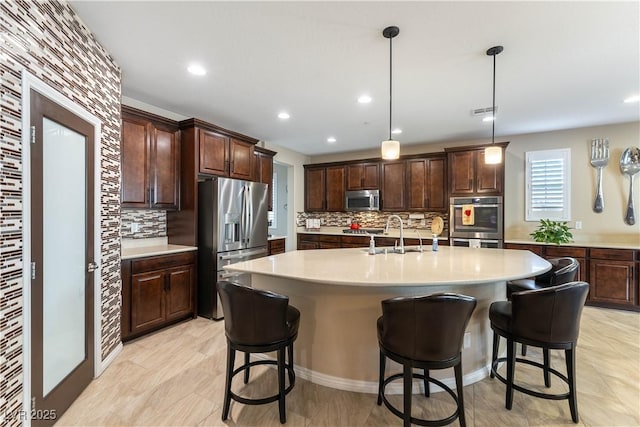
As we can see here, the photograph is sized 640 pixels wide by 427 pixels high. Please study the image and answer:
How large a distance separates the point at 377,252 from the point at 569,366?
5.22ft

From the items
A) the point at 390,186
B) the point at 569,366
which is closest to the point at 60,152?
the point at 569,366

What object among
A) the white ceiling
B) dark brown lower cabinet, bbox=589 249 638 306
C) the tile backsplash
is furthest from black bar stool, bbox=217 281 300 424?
dark brown lower cabinet, bbox=589 249 638 306

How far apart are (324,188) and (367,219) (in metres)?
1.12

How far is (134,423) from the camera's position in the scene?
5.92 feet

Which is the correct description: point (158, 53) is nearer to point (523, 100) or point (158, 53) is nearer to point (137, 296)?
point (137, 296)

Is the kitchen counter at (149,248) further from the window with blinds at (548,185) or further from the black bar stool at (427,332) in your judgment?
the window with blinds at (548,185)

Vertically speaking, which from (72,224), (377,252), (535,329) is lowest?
(535,329)

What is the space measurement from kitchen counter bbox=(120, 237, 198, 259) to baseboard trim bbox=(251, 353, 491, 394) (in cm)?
195

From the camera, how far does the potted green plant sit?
4141 mm

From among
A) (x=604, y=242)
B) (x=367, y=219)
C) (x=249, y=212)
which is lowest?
(x=604, y=242)

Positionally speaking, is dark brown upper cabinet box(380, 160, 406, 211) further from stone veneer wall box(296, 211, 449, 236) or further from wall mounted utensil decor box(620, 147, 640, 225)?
wall mounted utensil decor box(620, 147, 640, 225)

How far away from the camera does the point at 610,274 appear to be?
155 inches

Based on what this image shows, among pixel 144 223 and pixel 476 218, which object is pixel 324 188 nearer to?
pixel 476 218

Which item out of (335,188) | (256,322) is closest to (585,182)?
(335,188)
